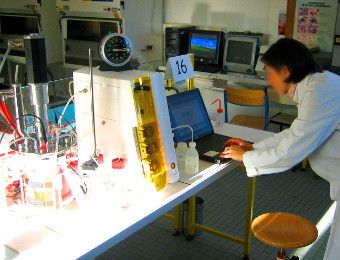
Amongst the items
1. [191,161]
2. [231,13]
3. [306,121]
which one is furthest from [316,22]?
[191,161]

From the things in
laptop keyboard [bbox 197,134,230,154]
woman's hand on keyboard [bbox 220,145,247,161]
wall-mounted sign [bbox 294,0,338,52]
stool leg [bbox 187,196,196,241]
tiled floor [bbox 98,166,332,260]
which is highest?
wall-mounted sign [bbox 294,0,338,52]

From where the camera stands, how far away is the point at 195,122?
2.11 m

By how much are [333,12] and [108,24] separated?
2.18 meters

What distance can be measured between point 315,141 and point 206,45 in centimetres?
269

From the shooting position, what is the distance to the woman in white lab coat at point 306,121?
1.55 metres

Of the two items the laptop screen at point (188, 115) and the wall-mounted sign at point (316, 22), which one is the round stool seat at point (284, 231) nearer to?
the laptop screen at point (188, 115)

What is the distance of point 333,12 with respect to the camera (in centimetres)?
349

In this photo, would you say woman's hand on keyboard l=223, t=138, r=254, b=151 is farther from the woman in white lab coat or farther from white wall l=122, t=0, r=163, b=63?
white wall l=122, t=0, r=163, b=63

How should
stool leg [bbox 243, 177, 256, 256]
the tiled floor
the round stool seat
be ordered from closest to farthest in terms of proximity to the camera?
the round stool seat, stool leg [bbox 243, 177, 256, 256], the tiled floor

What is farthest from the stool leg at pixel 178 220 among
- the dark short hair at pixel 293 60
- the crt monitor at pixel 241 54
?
the crt monitor at pixel 241 54

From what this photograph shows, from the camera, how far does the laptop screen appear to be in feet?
6.57

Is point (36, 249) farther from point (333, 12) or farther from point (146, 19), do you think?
point (146, 19)

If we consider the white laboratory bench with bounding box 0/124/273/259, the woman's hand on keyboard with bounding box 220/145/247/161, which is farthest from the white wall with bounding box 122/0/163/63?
the white laboratory bench with bounding box 0/124/273/259

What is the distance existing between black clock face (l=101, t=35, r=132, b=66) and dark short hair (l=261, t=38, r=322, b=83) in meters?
0.58
